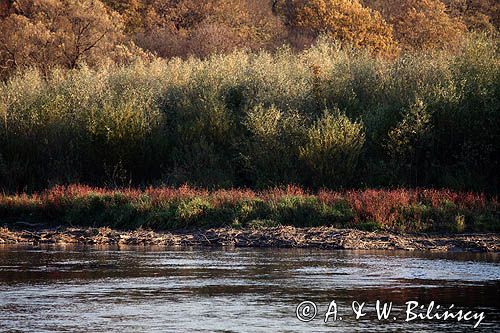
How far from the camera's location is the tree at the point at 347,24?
239 ft

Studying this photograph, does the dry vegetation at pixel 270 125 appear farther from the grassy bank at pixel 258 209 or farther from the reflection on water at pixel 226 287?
the reflection on water at pixel 226 287

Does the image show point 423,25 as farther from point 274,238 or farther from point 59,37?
point 274,238

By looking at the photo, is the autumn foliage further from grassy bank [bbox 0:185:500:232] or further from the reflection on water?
the reflection on water

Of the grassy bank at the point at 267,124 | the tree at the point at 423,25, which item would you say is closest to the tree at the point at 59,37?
the grassy bank at the point at 267,124

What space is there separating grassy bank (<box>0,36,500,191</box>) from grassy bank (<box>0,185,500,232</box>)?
3070 mm

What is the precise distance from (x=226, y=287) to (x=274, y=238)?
33.9 feet

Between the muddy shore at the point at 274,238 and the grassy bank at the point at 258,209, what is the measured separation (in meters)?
→ 0.86

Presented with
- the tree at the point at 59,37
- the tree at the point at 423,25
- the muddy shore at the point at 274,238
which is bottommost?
the muddy shore at the point at 274,238

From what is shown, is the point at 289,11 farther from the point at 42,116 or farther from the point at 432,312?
the point at 432,312

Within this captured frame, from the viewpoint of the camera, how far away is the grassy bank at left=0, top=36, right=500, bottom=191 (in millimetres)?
39500

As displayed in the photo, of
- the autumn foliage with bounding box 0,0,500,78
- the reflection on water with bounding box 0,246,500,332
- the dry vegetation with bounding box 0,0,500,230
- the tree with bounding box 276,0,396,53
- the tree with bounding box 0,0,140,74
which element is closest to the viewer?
the reflection on water with bounding box 0,246,500,332

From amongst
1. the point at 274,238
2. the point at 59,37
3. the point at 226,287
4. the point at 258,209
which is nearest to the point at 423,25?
the point at 59,37

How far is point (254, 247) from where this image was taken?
99.7 feet

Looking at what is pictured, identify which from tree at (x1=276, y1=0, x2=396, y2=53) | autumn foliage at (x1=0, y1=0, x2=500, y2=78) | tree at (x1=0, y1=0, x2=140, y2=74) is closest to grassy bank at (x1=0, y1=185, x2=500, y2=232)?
autumn foliage at (x1=0, y1=0, x2=500, y2=78)
